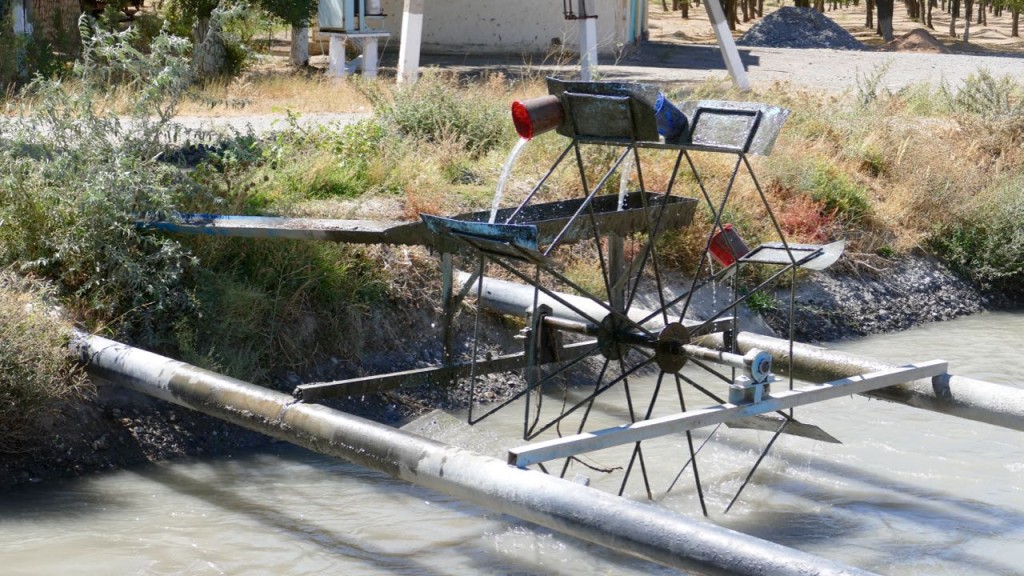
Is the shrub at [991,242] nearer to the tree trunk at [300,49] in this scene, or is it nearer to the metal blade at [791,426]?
the metal blade at [791,426]

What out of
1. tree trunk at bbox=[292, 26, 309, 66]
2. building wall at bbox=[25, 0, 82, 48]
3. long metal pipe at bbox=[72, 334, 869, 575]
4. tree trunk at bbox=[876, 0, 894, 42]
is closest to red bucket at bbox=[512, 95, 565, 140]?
long metal pipe at bbox=[72, 334, 869, 575]

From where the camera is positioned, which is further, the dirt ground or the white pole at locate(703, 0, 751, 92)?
the dirt ground

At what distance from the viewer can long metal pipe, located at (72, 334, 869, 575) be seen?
12.2 ft

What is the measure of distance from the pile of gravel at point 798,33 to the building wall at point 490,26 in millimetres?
7222

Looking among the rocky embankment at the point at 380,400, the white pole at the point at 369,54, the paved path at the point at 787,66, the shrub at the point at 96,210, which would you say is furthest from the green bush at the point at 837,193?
the white pole at the point at 369,54

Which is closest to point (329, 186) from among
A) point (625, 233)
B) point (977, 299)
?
point (625, 233)

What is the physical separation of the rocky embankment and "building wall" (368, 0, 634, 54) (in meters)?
16.3

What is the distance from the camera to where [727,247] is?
6285 millimetres

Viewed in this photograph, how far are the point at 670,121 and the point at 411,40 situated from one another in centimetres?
977

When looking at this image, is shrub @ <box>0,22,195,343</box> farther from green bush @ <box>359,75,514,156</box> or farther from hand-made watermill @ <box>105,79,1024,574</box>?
green bush @ <box>359,75,514,156</box>

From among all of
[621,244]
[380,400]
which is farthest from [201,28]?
[621,244]

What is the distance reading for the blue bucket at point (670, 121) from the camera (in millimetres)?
5609

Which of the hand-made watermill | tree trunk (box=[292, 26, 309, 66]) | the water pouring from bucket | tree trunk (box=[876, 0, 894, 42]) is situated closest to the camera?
the hand-made watermill

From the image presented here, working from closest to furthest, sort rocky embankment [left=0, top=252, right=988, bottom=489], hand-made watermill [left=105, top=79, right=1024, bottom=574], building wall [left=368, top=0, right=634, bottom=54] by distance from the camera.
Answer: hand-made watermill [left=105, top=79, right=1024, bottom=574], rocky embankment [left=0, top=252, right=988, bottom=489], building wall [left=368, top=0, right=634, bottom=54]
